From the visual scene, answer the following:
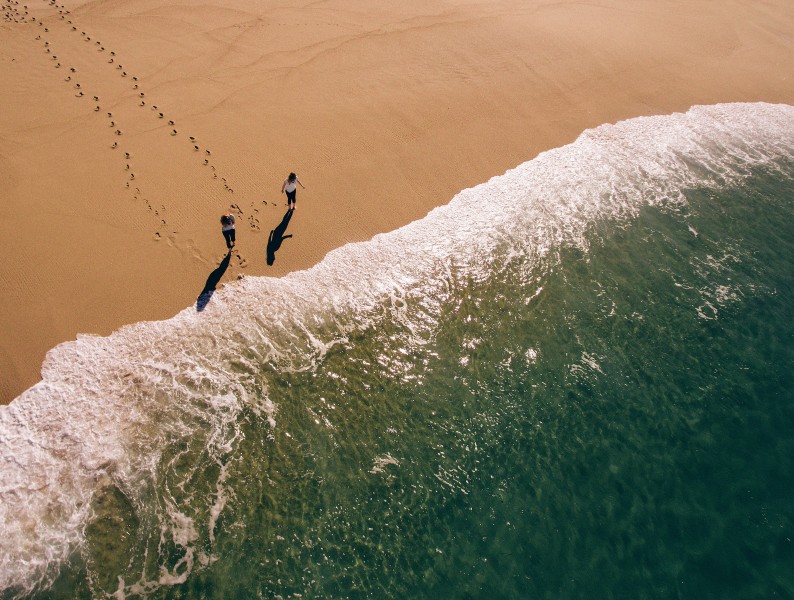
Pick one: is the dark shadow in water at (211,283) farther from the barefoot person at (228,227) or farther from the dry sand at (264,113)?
the barefoot person at (228,227)

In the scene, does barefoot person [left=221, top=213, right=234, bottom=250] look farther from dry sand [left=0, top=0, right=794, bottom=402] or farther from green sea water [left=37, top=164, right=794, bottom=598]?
green sea water [left=37, top=164, right=794, bottom=598]

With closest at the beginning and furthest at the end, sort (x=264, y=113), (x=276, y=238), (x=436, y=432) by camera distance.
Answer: (x=436, y=432) → (x=276, y=238) → (x=264, y=113)

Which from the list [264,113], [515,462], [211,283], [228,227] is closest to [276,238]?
[228,227]

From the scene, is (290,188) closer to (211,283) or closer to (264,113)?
(211,283)

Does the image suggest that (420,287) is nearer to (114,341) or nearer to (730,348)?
(114,341)

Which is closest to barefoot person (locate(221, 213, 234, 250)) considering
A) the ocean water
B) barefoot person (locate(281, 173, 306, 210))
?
the ocean water

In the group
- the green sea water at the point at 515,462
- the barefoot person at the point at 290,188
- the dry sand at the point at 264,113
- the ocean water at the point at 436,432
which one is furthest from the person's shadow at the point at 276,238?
the green sea water at the point at 515,462
